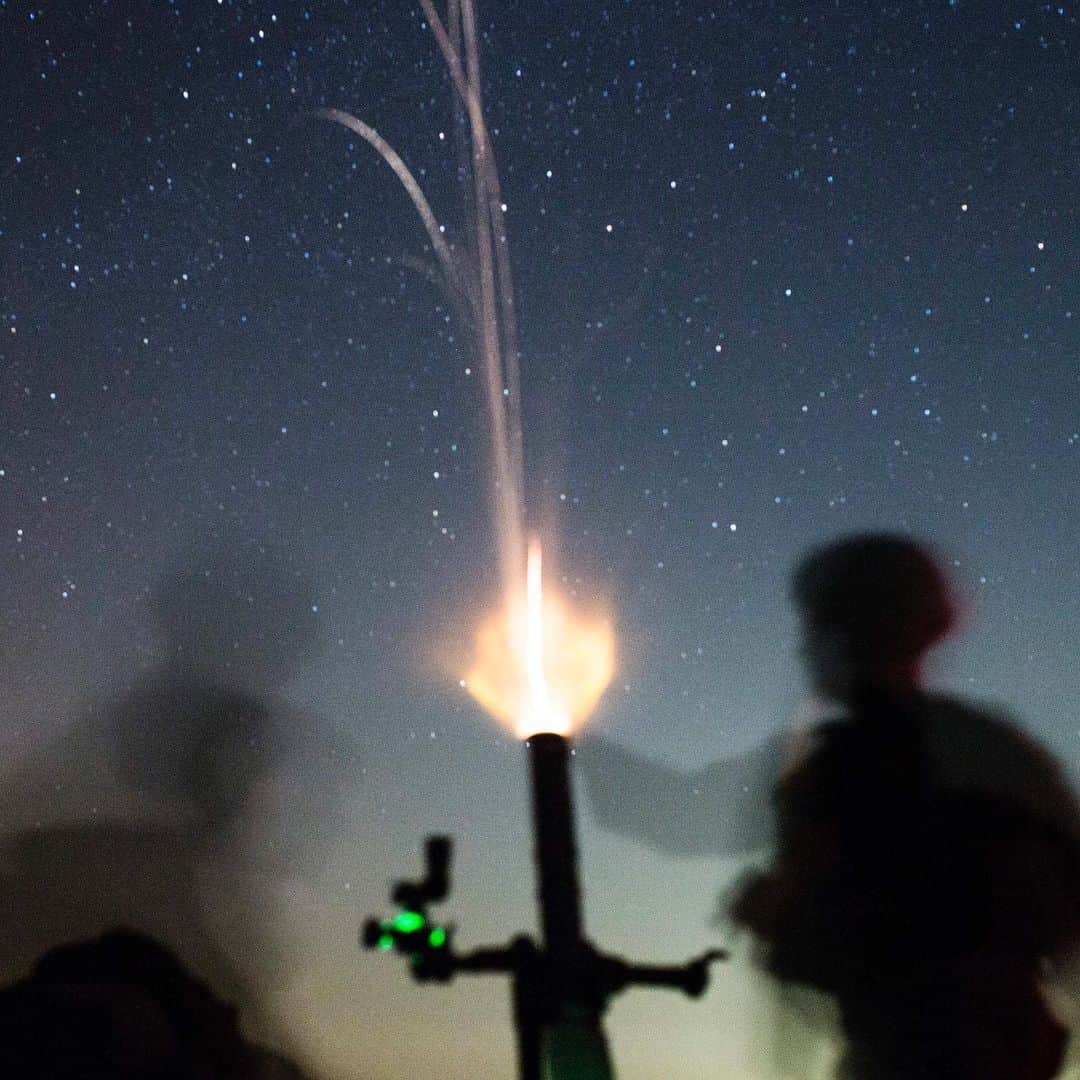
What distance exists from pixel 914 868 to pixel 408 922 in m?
3.79

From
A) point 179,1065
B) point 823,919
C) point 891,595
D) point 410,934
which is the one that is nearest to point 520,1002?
point 410,934

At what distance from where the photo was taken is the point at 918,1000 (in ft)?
24.1

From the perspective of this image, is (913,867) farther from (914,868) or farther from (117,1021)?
(117,1021)

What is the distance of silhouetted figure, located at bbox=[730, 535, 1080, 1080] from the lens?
7273 millimetres

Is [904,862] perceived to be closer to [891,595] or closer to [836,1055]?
[836,1055]

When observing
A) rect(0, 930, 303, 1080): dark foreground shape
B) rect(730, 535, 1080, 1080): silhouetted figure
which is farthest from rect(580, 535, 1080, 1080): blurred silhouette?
rect(0, 930, 303, 1080): dark foreground shape

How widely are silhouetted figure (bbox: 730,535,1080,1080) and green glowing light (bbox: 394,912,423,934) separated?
10.4 feet

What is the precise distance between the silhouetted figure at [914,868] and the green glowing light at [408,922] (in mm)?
3162

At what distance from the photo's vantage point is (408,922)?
5859mm

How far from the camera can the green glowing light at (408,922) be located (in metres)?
5.84

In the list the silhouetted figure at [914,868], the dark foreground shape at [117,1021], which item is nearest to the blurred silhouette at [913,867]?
the silhouetted figure at [914,868]

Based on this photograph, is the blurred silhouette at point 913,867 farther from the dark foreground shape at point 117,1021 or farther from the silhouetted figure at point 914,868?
the dark foreground shape at point 117,1021

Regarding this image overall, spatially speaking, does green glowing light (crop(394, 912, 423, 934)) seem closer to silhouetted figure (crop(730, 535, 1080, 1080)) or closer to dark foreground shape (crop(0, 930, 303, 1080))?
silhouetted figure (crop(730, 535, 1080, 1080))

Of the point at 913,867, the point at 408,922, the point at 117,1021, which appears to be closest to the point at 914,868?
the point at 913,867
